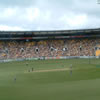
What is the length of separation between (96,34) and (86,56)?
7.20m

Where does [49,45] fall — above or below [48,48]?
above

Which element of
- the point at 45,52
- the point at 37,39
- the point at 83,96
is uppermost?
the point at 37,39

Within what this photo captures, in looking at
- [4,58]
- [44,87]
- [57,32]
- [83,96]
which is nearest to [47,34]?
[57,32]

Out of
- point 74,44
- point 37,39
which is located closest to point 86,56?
point 74,44

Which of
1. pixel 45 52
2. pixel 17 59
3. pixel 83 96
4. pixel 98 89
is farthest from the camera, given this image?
pixel 45 52

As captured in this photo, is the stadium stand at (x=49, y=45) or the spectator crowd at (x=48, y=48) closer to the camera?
the spectator crowd at (x=48, y=48)

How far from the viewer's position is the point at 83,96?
32.6ft

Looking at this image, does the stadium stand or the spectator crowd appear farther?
the stadium stand

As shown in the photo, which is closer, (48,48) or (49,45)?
(48,48)

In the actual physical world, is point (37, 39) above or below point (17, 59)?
above

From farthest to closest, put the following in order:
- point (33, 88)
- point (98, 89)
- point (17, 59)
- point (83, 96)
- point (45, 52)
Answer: point (45, 52)
point (17, 59)
point (33, 88)
point (98, 89)
point (83, 96)

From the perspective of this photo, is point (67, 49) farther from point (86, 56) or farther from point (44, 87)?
point (44, 87)

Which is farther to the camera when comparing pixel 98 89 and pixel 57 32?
pixel 57 32

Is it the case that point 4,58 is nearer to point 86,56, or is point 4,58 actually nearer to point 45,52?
point 45,52
